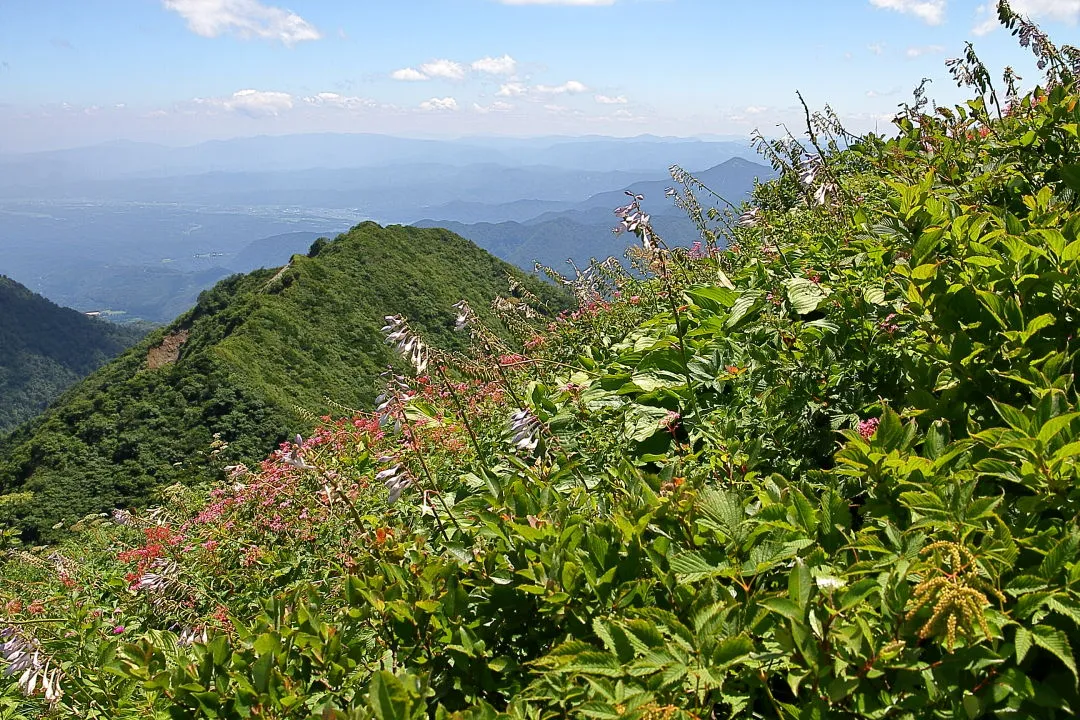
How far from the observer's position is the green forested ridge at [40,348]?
129125 mm

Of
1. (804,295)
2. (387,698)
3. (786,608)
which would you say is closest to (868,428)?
(786,608)

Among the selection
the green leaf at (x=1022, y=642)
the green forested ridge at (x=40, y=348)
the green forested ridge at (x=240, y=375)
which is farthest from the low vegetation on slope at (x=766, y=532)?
the green forested ridge at (x=40, y=348)

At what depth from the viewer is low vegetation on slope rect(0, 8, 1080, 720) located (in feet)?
3.84

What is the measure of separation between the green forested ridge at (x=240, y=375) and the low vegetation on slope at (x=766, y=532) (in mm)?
17084

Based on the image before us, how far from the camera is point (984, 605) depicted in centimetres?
105

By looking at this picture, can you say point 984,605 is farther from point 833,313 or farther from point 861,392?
point 833,313

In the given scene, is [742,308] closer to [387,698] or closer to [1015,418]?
[1015,418]

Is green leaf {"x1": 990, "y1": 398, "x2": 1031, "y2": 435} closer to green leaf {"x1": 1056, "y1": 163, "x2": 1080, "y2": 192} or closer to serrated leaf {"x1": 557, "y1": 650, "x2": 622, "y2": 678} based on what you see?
serrated leaf {"x1": 557, "y1": 650, "x2": 622, "y2": 678}

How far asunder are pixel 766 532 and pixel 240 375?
1750 inches

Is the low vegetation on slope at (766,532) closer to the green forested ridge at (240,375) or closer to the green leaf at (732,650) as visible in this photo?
the green leaf at (732,650)

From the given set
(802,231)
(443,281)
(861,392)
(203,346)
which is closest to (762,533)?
(861,392)

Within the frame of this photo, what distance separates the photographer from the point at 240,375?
4162cm

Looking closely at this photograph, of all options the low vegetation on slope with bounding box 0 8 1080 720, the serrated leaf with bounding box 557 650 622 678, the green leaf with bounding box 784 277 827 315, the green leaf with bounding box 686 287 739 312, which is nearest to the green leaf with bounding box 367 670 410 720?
the low vegetation on slope with bounding box 0 8 1080 720

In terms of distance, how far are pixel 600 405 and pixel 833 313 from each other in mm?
1050
